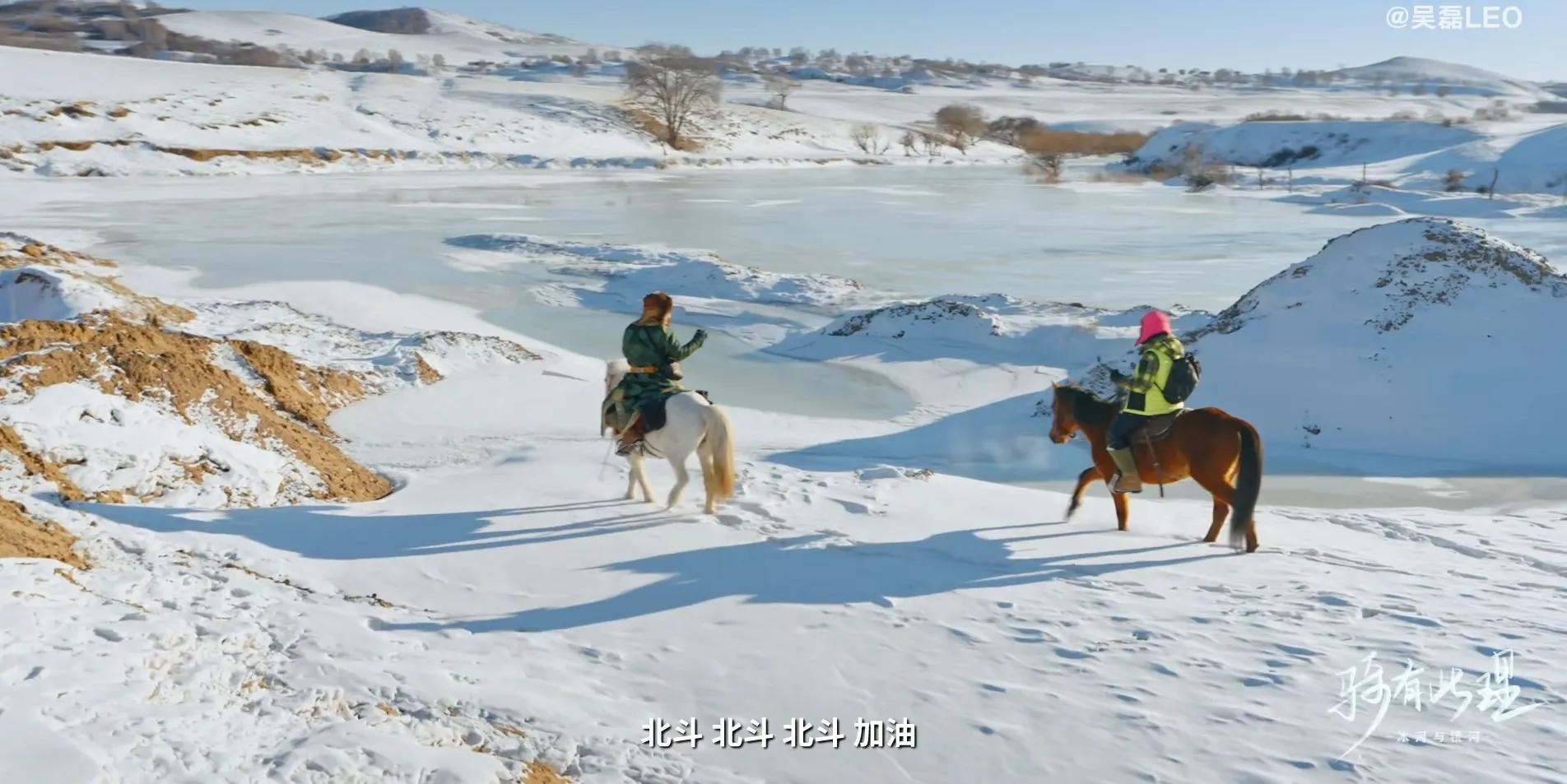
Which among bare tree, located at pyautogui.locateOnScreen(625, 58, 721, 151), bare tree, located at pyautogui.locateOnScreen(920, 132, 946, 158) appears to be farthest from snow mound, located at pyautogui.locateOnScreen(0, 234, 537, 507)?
bare tree, located at pyautogui.locateOnScreen(920, 132, 946, 158)

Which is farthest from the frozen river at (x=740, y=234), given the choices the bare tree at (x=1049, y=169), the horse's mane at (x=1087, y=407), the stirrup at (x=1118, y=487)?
the bare tree at (x=1049, y=169)

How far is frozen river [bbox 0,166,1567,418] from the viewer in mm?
17688

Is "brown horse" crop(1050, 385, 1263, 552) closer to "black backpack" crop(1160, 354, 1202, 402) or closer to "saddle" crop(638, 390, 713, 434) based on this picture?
"black backpack" crop(1160, 354, 1202, 402)

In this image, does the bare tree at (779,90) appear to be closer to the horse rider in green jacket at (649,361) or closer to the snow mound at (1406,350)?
the snow mound at (1406,350)

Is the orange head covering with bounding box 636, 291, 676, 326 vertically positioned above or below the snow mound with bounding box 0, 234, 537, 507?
above

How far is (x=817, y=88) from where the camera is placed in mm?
137625

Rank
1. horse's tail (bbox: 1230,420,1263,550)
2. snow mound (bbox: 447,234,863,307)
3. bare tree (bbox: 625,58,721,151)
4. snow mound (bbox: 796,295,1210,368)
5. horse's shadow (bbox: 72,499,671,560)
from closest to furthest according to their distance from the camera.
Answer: horse's shadow (bbox: 72,499,671,560), horse's tail (bbox: 1230,420,1263,550), snow mound (bbox: 796,295,1210,368), snow mound (bbox: 447,234,863,307), bare tree (bbox: 625,58,721,151)

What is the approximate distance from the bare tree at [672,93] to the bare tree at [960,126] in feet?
62.4

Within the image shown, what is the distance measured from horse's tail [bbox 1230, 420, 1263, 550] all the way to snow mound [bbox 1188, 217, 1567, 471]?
4681 millimetres

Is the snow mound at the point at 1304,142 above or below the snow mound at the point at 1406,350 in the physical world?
above

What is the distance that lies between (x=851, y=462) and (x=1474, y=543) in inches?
180

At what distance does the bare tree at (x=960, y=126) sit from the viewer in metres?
86.6

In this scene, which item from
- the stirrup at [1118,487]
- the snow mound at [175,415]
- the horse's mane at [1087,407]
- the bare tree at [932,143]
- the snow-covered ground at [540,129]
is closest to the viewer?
the snow mound at [175,415]

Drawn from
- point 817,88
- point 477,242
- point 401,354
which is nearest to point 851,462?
point 401,354
